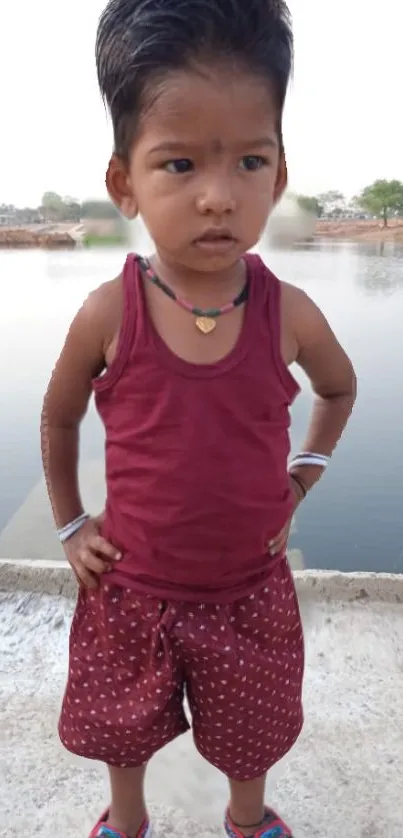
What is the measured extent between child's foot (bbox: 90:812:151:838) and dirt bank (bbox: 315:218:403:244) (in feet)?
5.99

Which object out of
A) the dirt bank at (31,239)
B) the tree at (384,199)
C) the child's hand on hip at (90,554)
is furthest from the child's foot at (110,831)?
the tree at (384,199)

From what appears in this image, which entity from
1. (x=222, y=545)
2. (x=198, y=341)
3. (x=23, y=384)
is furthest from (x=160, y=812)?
(x=23, y=384)

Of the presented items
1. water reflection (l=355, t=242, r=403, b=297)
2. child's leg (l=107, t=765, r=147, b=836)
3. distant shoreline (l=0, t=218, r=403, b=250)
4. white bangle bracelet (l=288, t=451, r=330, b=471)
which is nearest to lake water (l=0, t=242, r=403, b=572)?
water reflection (l=355, t=242, r=403, b=297)

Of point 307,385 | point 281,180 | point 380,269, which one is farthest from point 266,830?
point 380,269

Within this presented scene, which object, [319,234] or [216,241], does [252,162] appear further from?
[319,234]

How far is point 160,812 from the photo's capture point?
40.8 inches

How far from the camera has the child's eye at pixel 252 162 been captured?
0.72 m

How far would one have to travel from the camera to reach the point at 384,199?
278cm

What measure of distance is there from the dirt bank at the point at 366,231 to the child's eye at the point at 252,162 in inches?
68.0

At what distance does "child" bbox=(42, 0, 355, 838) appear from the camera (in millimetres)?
690

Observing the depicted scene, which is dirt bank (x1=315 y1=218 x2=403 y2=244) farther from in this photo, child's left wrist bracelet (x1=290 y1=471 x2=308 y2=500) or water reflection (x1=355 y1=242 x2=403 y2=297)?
child's left wrist bracelet (x1=290 y1=471 x2=308 y2=500)

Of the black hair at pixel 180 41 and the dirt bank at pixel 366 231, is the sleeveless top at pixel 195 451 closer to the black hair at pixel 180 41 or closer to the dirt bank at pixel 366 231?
the black hair at pixel 180 41

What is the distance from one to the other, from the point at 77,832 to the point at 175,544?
1.49 feet

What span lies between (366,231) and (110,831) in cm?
237
